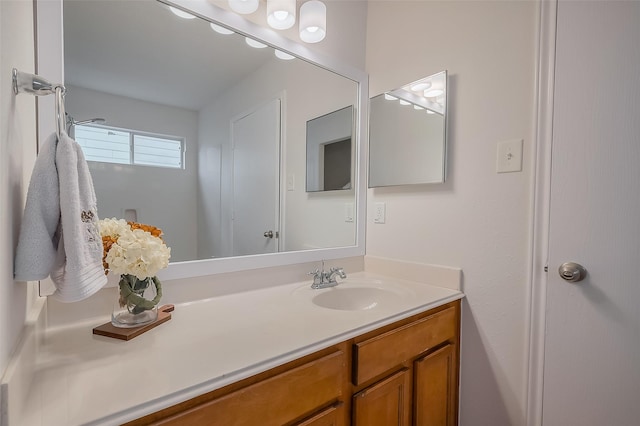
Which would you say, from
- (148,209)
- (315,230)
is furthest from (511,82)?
(148,209)

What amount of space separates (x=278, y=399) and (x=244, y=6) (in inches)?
53.5

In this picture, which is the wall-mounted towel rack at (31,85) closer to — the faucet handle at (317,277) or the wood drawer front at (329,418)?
the wood drawer front at (329,418)

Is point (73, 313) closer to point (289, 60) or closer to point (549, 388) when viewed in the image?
point (289, 60)

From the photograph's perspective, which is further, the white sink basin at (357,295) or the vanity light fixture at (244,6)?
the white sink basin at (357,295)

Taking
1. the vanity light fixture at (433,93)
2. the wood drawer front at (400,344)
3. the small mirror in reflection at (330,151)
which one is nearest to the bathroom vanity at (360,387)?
the wood drawer front at (400,344)

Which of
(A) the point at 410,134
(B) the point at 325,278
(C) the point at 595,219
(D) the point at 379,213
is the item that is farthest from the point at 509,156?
(B) the point at 325,278

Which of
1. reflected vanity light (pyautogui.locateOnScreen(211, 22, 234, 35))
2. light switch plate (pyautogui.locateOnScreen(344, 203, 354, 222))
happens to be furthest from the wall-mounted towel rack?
light switch plate (pyautogui.locateOnScreen(344, 203, 354, 222))

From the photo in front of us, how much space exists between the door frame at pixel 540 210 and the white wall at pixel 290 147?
0.83 metres

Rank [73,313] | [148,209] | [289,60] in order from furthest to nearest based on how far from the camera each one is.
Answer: [289,60] → [148,209] → [73,313]

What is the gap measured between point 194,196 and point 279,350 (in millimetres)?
714

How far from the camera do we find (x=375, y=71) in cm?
166

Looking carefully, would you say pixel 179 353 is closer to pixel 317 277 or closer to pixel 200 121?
pixel 317 277

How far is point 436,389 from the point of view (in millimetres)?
1202

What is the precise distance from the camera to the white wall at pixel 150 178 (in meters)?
0.98
